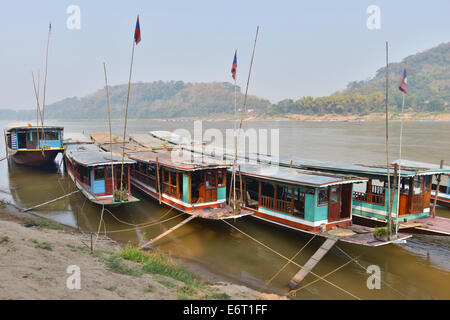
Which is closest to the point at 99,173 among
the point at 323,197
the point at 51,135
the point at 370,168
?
the point at 323,197

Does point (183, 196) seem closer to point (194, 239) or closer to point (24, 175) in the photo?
point (194, 239)

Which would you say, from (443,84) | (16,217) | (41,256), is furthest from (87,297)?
(443,84)

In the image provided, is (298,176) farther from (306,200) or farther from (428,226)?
(428,226)

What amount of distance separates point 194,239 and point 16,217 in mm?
6352

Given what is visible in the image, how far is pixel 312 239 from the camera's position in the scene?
9414 mm

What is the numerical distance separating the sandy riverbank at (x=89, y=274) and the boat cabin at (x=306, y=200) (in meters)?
2.90

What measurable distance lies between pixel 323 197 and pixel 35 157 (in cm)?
1867

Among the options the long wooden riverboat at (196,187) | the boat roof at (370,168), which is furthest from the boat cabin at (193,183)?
the boat roof at (370,168)

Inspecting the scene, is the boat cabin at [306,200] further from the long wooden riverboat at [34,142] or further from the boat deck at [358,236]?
the long wooden riverboat at [34,142]

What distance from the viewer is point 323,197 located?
8984 mm

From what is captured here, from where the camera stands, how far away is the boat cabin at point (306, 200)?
8797 mm

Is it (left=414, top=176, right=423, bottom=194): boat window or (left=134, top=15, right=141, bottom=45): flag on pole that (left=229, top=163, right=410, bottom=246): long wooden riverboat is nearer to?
(left=414, top=176, right=423, bottom=194): boat window
